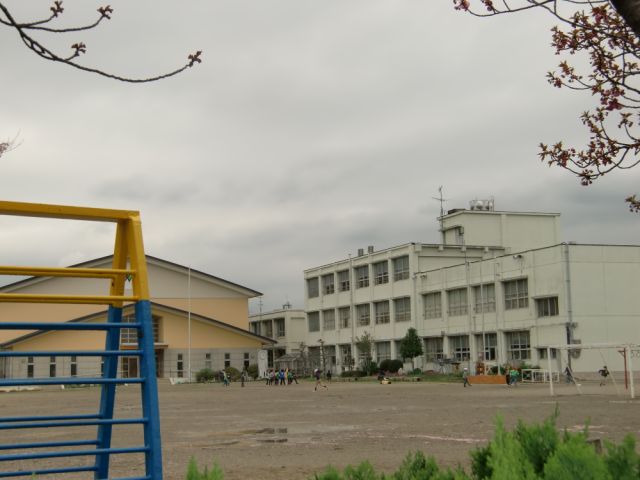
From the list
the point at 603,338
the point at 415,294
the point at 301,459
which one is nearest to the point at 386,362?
the point at 415,294

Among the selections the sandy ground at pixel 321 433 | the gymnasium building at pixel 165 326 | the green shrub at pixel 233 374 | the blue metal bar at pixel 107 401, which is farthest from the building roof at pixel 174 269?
the blue metal bar at pixel 107 401

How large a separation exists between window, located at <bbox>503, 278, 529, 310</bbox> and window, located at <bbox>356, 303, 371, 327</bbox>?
22.0m

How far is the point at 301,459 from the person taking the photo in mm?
13375

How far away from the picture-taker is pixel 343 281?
89938mm

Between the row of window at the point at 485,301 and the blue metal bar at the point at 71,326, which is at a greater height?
the row of window at the point at 485,301

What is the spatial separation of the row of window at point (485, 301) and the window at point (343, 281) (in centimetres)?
1419

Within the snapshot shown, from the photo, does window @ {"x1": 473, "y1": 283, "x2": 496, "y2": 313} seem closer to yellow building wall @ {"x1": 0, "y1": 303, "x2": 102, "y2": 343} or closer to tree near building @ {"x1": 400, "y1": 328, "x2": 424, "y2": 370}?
tree near building @ {"x1": 400, "y1": 328, "x2": 424, "y2": 370}

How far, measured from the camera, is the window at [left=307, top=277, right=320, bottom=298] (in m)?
95.3

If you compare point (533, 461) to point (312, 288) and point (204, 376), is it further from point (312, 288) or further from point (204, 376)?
point (312, 288)

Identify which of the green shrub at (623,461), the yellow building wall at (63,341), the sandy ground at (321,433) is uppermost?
the yellow building wall at (63,341)

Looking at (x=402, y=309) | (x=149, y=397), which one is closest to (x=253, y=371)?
(x=402, y=309)

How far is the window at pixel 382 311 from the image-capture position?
82.0m

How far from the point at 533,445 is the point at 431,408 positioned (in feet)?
77.1

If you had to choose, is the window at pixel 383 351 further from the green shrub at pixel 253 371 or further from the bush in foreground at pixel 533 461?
the bush in foreground at pixel 533 461
